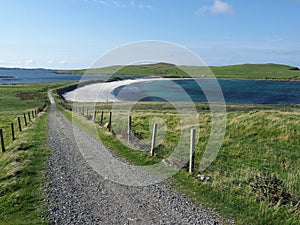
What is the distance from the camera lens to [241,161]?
14.7 meters

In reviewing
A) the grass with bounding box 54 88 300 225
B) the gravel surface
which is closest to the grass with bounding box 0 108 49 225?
the gravel surface

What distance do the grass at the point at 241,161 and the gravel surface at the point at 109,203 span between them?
32.1 inches

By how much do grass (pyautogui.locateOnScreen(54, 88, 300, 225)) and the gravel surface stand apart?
82cm

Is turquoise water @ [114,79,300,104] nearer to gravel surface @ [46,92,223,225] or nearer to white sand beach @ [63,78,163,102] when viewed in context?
white sand beach @ [63,78,163,102]

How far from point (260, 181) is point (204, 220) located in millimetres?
3454

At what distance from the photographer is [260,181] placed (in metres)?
10.4

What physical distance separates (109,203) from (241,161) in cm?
812

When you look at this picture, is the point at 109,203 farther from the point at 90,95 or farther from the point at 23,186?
the point at 90,95

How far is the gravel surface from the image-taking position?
807 cm

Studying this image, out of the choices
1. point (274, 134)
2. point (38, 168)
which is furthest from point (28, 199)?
point (274, 134)

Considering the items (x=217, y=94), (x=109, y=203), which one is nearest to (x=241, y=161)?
(x=109, y=203)

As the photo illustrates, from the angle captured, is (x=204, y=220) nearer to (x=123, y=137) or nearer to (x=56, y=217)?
(x=56, y=217)

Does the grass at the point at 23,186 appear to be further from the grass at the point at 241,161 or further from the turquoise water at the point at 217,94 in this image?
the turquoise water at the point at 217,94

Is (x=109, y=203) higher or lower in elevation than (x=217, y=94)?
higher
